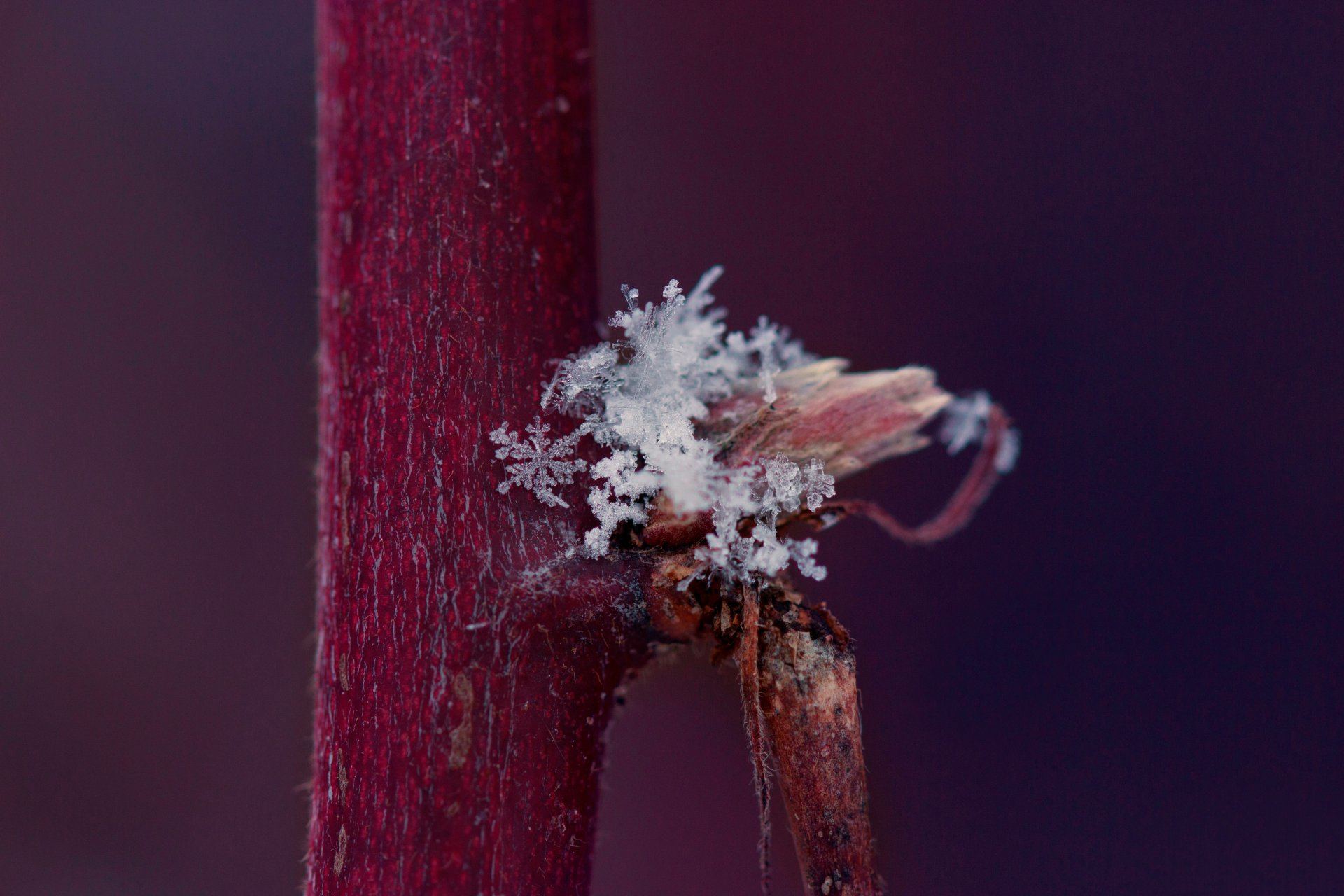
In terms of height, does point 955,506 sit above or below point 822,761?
above

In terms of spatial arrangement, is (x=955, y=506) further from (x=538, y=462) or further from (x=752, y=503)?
(x=538, y=462)

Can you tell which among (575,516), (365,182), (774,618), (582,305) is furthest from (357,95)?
(774,618)

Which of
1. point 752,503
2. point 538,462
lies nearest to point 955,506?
point 752,503

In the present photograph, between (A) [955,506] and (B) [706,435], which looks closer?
(B) [706,435]

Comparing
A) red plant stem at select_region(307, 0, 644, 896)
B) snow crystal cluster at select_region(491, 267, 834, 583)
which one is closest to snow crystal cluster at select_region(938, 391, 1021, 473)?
snow crystal cluster at select_region(491, 267, 834, 583)

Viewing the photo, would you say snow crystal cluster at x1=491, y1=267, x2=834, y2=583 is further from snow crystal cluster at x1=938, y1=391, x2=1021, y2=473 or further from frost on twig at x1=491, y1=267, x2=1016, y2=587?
snow crystal cluster at x1=938, y1=391, x2=1021, y2=473

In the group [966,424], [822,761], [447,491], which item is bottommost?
[822,761]

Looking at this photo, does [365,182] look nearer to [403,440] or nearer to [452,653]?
[403,440]
